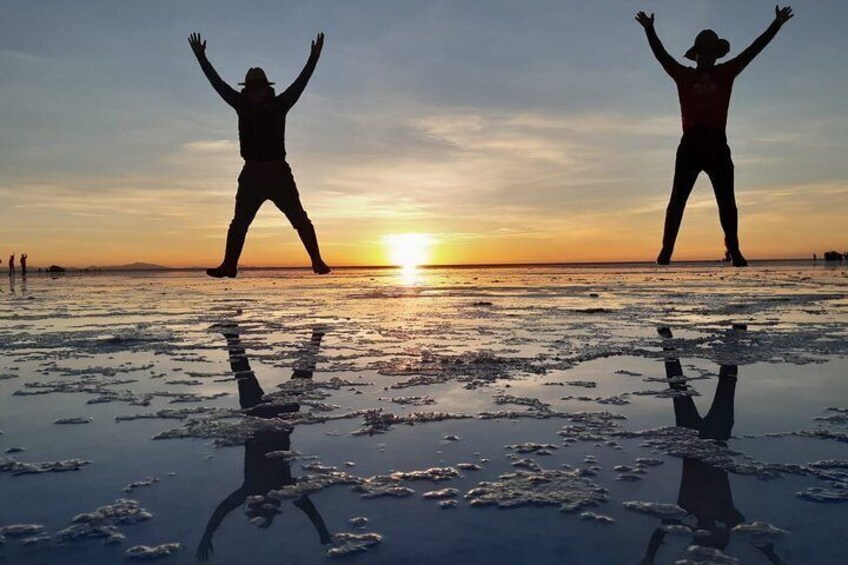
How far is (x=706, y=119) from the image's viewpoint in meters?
5.14

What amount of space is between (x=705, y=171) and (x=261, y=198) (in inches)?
155

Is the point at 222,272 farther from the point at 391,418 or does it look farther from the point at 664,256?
the point at 664,256

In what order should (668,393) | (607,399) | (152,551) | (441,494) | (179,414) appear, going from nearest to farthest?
(152,551), (441,494), (179,414), (607,399), (668,393)

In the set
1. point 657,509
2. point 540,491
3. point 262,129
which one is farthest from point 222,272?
point 657,509

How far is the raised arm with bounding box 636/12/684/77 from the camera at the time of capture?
5.44 metres

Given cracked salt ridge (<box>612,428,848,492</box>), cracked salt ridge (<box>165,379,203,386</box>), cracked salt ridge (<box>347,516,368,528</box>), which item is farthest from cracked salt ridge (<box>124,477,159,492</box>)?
cracked salt ridge (<box>612,428,848,492</box>)

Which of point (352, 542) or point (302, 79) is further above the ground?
point (302, 79)

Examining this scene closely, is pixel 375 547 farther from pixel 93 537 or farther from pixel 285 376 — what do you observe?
pixel 285 376

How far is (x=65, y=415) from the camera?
7.14 meters

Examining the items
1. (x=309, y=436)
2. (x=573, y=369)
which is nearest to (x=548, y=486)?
(x=309, y=436)

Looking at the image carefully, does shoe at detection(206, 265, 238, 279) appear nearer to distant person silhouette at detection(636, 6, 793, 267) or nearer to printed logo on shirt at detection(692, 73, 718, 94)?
distant person silhouette at detection(636, 6, 793, 267)

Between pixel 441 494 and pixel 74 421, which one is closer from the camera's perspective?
pixel 441 494

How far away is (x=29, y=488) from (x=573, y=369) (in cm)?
721

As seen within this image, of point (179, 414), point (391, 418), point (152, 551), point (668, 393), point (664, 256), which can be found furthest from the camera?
point (668, 393)
